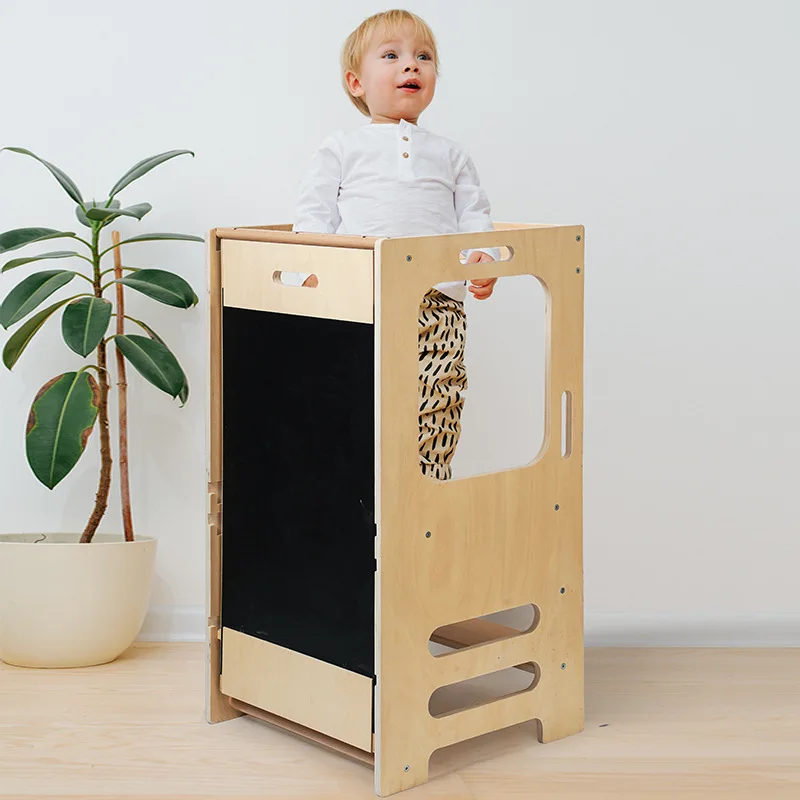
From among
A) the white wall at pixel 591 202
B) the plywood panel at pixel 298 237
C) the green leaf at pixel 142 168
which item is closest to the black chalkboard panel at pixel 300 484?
the plywood panel at pixel 298 237

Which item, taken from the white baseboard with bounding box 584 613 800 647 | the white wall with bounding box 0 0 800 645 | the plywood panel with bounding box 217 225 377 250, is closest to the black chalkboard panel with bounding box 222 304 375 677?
the plywood panel with bounding box 217 225 377 250

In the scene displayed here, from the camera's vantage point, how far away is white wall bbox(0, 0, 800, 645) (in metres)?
2.28

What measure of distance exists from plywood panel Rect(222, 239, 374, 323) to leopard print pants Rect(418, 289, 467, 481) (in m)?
0.17

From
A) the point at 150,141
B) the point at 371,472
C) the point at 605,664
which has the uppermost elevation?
the point at 150,141

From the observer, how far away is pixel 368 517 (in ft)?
5.44

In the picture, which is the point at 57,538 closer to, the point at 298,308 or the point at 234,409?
the point at 234,409

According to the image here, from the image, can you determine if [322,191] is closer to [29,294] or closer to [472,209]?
[472,209]

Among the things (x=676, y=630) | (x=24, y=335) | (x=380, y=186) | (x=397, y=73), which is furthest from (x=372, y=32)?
(x=676, y=630)

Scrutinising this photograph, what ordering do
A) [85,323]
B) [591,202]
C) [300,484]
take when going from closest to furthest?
[300,484] → [85,323] → [591,202]

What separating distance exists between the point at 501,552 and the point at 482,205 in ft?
1.77

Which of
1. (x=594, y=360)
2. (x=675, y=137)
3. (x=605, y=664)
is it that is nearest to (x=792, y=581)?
(x=605, y=664)

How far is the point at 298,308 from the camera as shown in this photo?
174cm

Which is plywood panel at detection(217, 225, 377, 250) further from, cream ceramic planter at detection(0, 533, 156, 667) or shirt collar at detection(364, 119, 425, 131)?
cream ceramic planter at detection(0, 533, 156, 667)

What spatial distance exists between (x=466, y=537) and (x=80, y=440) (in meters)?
0.75
